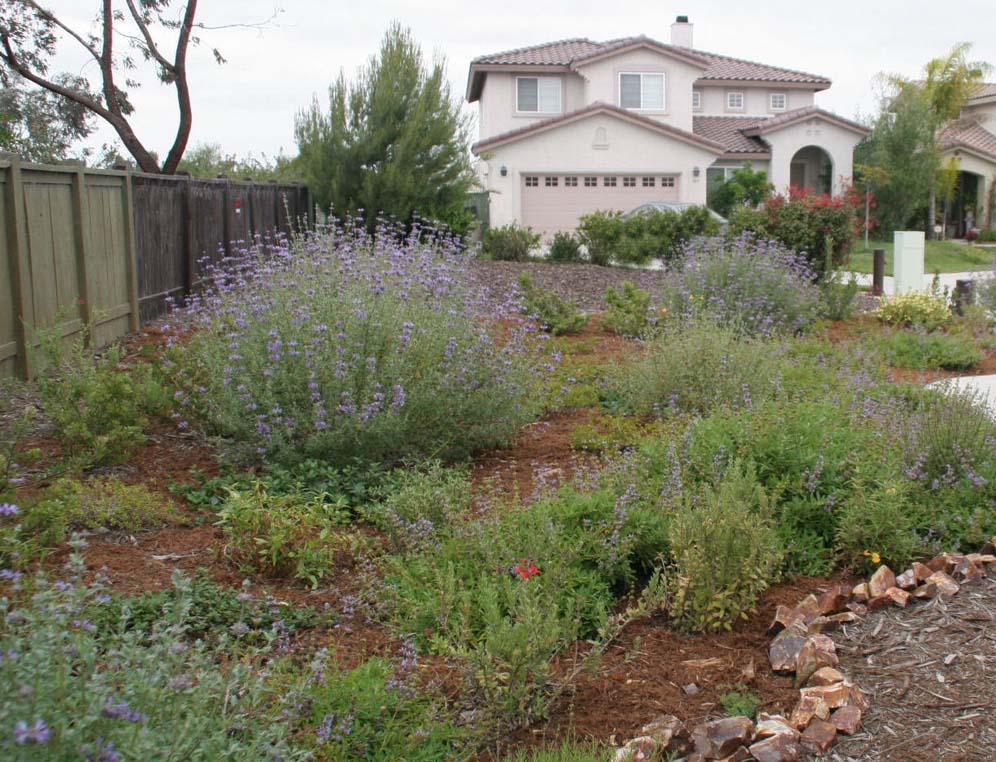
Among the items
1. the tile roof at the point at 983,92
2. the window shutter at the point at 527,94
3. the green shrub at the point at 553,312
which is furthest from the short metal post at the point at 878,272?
the tile roof at the point at 983,92

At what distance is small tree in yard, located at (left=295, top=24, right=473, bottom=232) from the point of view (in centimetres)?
2291

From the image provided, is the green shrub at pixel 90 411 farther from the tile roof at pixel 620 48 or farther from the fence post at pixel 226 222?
the tile roof at pixel 620 48

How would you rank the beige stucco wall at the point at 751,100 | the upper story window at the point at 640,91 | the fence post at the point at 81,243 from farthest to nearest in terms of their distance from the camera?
the beige stucco wall at the point at 751,100 < the upper story window at the point at 640,91 < the fence post at the point at 81,243

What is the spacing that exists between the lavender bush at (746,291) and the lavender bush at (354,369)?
4.34m

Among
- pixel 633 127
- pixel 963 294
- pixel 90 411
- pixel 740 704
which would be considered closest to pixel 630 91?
pixel 633 127

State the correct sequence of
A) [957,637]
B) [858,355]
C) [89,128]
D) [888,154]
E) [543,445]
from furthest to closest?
[888,154]
[89,128]
[858,355]
[543,445]
[957,637]

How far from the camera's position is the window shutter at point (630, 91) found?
35406 mm

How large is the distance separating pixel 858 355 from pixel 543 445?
359cm

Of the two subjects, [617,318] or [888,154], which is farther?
[888,154]

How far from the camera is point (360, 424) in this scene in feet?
20.6

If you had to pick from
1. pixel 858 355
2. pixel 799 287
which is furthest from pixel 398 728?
pixel 799 287

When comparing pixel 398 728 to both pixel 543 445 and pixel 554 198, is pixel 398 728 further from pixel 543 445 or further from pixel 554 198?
pixel 554 198

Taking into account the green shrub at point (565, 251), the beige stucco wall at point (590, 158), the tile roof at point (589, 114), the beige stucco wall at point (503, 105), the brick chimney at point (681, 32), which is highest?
the brick chimney at point (681, 32)

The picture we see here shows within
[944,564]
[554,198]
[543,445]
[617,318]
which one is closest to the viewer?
[944,564]
